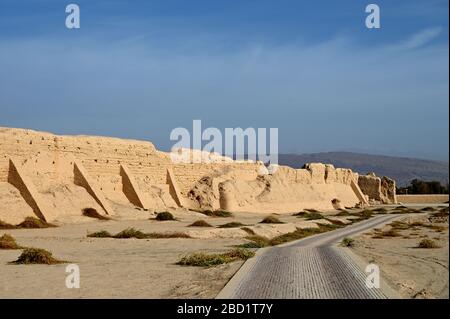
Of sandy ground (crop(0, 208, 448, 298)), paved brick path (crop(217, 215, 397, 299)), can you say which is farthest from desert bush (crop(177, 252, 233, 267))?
paved brick path (crop(217, 215, 397, 299))

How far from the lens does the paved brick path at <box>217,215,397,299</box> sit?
8523 millimetres

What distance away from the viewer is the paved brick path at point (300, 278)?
8.52 meters

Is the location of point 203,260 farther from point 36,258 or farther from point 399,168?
point 399,168

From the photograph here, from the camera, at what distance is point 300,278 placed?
397 inches

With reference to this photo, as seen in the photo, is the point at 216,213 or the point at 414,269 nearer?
the point at 414,269

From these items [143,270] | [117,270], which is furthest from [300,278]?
[117,270]

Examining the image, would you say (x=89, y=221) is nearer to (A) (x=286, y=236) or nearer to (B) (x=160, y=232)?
(B) (x=160, y=232)

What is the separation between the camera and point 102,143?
100 ft

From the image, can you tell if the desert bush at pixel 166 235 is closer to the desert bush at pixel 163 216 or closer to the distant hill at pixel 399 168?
the desert bush at pixel 163 216

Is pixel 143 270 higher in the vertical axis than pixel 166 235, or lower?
higher

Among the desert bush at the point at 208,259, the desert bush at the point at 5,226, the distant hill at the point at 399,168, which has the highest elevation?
the desert bush at the point at 208,259

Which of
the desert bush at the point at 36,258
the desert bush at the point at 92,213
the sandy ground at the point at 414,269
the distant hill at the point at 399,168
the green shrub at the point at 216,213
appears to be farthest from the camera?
the distant hill at the point at 399,168

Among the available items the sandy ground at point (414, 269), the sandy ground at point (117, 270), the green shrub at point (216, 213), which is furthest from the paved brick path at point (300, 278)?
the green shrub at point (216, 213)
